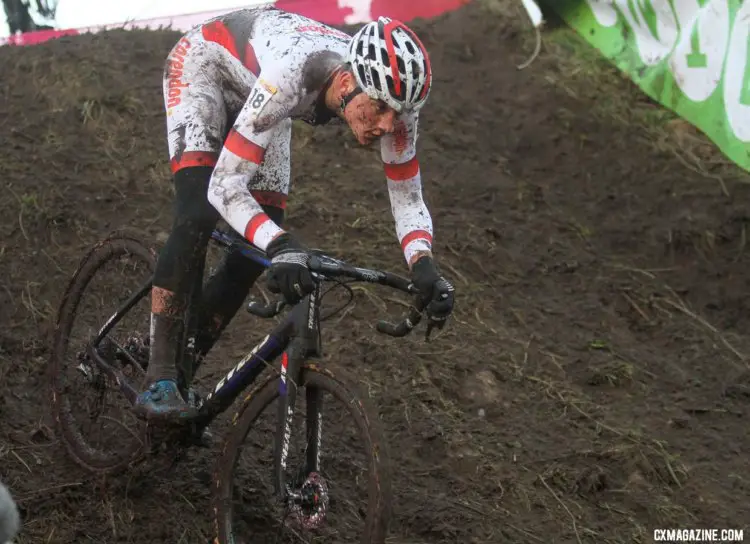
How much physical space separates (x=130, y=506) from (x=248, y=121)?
1816 mm

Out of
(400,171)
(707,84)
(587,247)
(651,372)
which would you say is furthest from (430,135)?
(400,171)

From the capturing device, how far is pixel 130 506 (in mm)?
4141

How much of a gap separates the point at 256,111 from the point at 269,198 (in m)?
0.69

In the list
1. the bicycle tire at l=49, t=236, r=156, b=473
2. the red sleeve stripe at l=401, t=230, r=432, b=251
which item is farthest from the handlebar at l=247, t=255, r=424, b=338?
the bicycle tire at l=49, t=236, r=156, b=473

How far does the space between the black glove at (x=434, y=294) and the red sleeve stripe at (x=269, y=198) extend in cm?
88

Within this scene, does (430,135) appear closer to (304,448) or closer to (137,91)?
(137,91)

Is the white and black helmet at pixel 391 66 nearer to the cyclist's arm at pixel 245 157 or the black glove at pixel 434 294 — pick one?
the cyclist's arm at pixel 245 157

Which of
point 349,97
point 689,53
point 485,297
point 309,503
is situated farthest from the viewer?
point 689,53

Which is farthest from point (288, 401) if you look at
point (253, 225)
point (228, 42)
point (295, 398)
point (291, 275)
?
point (228, 42)

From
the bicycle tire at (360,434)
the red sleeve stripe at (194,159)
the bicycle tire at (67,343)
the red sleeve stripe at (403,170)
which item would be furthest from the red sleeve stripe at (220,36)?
the bicycle tire at (360,434)

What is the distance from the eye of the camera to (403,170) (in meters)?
4.06

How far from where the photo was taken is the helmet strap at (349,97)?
3631 mm

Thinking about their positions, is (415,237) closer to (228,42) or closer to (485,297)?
(228,42)

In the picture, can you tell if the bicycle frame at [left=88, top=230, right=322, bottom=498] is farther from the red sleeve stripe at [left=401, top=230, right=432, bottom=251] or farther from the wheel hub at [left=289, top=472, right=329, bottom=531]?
the red sleeve stripe at [left=401, top=230, right=432, bottom=251]
